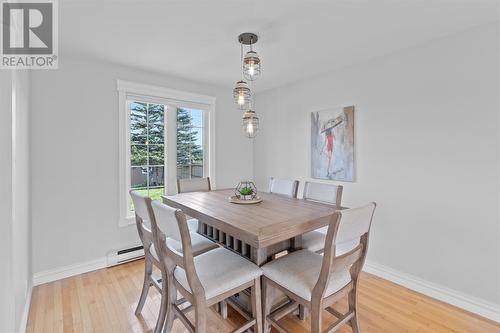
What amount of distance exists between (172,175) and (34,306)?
1.86m

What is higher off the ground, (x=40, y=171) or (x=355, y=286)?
(x=40, y=171)

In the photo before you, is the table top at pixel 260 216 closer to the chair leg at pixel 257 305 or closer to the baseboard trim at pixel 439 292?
the chair leg at pixel 257 305

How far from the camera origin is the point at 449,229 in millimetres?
2195

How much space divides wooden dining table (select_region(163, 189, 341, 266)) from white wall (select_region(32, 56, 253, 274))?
1027 millimetres

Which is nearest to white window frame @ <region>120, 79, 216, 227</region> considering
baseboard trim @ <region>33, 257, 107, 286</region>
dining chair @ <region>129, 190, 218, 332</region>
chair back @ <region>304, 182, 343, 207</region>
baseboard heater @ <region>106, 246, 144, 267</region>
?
baseboard heater @ <region>106, 246, 144, 267</region>

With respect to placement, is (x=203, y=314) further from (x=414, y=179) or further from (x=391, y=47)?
(x=391, y=47)

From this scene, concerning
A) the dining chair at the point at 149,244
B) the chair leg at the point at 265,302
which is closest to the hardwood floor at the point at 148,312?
the dining chair at the point at 149,244

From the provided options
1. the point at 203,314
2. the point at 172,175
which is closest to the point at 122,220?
the point at 172,175

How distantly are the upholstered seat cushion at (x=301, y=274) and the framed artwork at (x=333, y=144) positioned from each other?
5.02ft

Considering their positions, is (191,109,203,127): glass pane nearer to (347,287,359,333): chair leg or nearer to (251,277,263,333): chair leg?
(251,277,263,333): chair leg

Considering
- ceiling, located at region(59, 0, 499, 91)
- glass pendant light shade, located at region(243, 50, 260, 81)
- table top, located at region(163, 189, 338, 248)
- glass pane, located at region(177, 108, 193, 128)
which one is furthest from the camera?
glass pane, located at region(177, 108, 193, 128)

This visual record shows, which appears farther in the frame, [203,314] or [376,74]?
[376,74]

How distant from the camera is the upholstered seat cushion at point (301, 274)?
4.68ft

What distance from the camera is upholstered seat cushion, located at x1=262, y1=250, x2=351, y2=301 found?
4.68 feet
